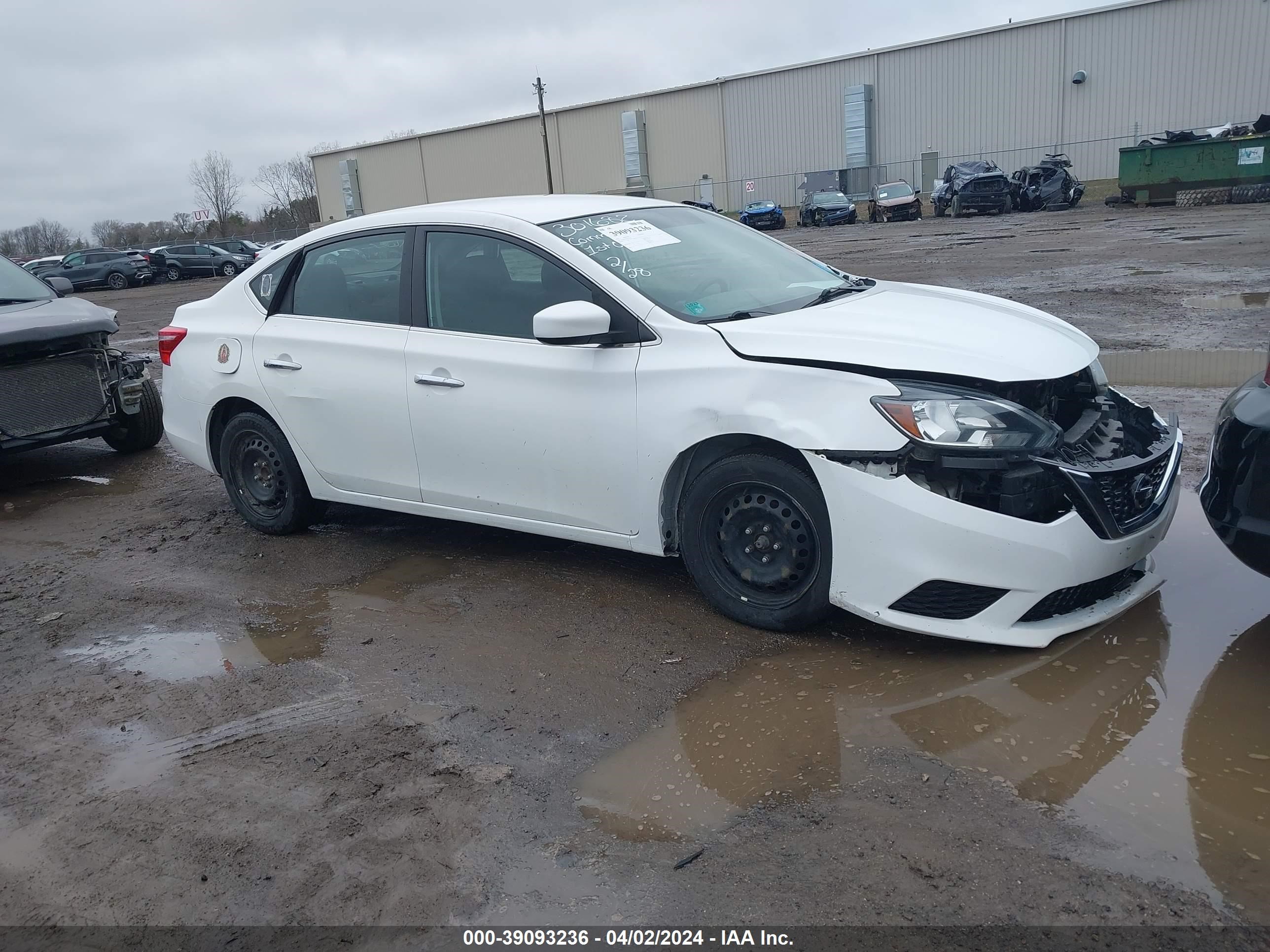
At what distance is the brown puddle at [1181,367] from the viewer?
7656mm

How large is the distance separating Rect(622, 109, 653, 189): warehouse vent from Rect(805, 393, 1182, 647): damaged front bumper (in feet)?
177

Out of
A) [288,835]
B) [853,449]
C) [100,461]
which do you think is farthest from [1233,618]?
[100,461]

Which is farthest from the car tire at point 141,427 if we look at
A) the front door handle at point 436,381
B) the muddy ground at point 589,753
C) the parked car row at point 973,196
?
the parked car row at point 973,196

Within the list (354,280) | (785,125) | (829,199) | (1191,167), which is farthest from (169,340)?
(785,125)

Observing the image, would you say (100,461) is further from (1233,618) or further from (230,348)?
(1233,618)

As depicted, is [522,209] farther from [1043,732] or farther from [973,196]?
[973,196]

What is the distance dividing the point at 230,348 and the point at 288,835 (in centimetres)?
337

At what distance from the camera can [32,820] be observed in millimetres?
3346

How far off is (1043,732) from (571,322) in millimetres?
2247

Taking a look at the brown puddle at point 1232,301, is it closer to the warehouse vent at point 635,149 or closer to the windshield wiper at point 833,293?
the windshield wiper at point 833,293

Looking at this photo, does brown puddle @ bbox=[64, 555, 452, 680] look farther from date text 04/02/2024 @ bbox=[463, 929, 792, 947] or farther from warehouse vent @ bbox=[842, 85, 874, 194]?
warehouse vent @ bbox=[842, 85, 874, 194]

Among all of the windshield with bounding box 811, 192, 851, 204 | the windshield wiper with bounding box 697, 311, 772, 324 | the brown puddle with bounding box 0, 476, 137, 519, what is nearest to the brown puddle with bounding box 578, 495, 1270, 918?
the windshield wiper with bounding box 697, 311, 772, 324

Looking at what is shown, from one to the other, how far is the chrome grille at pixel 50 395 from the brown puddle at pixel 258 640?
3487 mm

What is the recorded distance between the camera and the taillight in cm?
606
